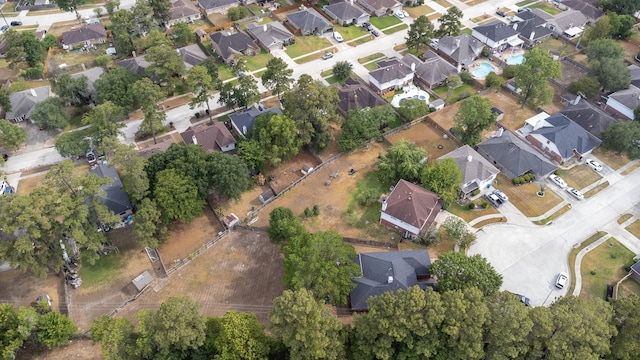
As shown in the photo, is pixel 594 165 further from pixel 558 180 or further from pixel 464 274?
pixel 464 274

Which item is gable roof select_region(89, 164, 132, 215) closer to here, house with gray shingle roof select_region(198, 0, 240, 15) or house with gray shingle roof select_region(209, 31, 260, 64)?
house with gray shingle roof select_region(209, 31, 260, 64)

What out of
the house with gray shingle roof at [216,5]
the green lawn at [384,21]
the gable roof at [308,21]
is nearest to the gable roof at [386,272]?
the gable roof at [308,21]

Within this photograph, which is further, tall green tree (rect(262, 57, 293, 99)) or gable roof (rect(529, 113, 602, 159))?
tall green tree (rect(262, 57, 293, 99))

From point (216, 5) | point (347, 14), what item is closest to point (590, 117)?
point (347, 14)

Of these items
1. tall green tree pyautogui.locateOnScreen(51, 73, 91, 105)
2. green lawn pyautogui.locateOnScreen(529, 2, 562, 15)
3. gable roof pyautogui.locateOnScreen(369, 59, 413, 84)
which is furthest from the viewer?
green lawn pyautogui.locateOnScreen(529, 2, 562, 15)

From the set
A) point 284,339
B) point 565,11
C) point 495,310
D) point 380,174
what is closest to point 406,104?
point 380,174

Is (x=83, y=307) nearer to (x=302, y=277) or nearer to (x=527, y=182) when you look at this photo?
(x=302, y=277)

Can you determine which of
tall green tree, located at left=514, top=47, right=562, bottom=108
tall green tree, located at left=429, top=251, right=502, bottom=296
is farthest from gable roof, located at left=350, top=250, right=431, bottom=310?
tall green tree, located at left=514, top=47, right=562, bottom=108
